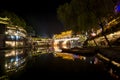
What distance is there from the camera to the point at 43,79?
13.4m

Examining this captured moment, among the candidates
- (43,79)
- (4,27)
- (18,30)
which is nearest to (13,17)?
(18,30)

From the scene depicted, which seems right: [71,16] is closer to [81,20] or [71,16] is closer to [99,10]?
[81,20]

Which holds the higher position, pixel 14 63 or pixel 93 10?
pixel 93 10

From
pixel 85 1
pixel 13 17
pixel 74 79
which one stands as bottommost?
pixel 74 79

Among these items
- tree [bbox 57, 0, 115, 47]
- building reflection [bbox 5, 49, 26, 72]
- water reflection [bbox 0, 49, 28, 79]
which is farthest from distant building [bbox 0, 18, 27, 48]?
water reflection [bbox 0, 49, 28, 79]

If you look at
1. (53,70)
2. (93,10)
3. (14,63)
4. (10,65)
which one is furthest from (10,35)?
(53,70)

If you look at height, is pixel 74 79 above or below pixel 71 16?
below

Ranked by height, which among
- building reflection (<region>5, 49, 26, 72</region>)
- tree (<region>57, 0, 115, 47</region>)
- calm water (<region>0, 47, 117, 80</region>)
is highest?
tree (<region>57, 0, 115, 47</region>)

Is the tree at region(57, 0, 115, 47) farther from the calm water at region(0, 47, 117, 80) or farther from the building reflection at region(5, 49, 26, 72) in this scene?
the calm water at region(0, 47, 117, 80)

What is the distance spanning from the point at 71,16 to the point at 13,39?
5904 centimetres

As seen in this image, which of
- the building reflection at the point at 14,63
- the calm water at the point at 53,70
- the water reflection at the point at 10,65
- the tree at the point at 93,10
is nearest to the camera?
the calm water at the point at 53,70

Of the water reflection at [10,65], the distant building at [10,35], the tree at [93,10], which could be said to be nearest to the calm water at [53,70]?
the water reflection at [10,65]

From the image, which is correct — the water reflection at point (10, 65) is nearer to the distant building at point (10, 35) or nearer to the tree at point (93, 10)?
the tree at point (93, 10)

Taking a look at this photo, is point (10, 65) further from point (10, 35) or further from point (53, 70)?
point (10, 35)
